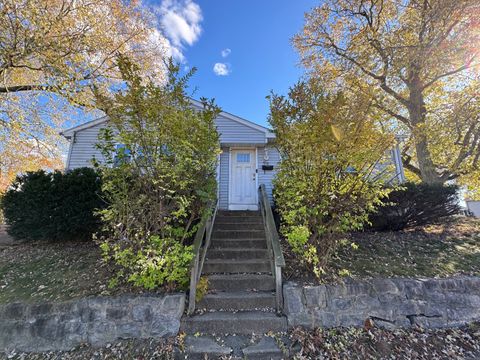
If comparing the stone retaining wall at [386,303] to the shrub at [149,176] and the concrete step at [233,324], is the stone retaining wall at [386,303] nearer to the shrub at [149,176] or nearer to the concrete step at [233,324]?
the concrete step at [233,324]

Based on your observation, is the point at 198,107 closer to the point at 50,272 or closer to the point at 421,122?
the point at 50,272

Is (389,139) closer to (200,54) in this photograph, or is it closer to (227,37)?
(200,54)

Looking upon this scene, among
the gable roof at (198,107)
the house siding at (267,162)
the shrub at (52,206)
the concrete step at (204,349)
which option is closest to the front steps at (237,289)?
the concrete step at (204,349)

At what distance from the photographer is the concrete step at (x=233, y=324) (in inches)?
110

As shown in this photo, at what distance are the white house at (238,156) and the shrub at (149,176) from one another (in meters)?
4.02

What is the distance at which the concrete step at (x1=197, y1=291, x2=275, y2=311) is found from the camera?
122 inches

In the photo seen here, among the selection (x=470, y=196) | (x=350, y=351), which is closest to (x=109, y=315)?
(x=350, y=351)

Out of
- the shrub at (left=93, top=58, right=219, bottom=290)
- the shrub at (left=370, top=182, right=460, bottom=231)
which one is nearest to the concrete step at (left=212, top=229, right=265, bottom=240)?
the shrub at (left=93, top=58, right=219, bottom=290)

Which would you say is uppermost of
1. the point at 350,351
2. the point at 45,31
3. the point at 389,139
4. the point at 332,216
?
the point at 45,31

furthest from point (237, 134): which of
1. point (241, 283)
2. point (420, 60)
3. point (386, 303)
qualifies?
point (420, 60)

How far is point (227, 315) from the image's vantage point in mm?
2941

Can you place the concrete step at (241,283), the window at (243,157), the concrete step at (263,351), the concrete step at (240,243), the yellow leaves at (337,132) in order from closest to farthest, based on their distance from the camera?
the concrete step at (263,351), the yellow leaves at (337,132), the concrete step at (241,283), the concrete step at (240,243), the window at (243,157)

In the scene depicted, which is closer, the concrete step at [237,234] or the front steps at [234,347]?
the front steps at [234,347]

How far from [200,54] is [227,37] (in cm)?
165
